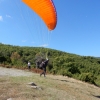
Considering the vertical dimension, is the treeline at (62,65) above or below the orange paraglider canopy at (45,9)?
below

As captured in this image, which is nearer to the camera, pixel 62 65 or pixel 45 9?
pixel 45 9

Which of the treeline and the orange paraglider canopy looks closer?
the orange paraglider canopy

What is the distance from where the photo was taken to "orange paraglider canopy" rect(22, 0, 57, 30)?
13.5m

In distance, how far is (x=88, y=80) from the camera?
26562mm

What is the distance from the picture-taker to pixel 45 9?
13.9 m

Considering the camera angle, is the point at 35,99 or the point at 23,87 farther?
the point at 23,87

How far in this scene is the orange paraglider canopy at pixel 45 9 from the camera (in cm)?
1345

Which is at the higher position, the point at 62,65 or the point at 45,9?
the point at 45,9

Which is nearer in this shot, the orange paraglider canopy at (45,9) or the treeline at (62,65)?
the orange paraglider canopy at (45,9)

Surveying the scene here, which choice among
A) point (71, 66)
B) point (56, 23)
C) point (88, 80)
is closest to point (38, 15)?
point (56, 23)

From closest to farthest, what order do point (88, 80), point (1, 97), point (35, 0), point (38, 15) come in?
point (1, 97) → point (35, 0) → point (38, 15) → point (88, 80)

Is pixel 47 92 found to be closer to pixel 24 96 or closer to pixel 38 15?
pixel 24 96

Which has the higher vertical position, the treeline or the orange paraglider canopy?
the orange paraglider canopy

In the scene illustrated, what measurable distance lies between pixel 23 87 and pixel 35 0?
535 centimetres
